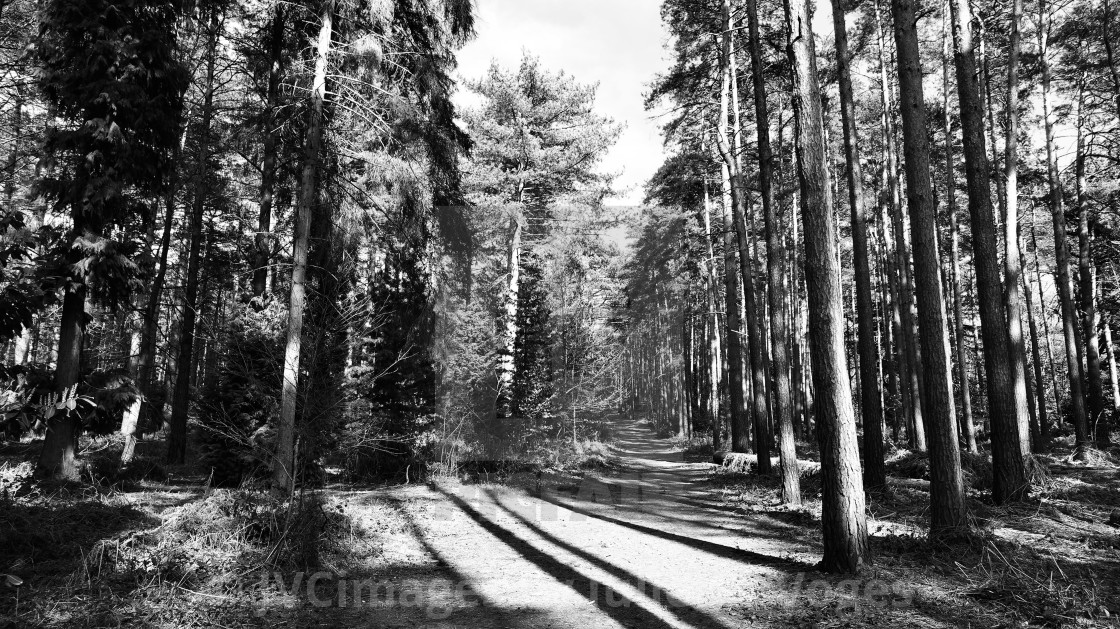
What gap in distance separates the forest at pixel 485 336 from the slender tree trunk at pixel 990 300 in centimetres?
5

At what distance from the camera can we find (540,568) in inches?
263

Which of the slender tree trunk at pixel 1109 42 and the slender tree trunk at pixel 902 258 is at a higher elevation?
the slender tree trunk at pixel 1109 42

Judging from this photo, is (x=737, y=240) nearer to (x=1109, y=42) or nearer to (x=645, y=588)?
(x=645, y=588)

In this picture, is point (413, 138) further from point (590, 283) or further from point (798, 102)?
point (590, 283)

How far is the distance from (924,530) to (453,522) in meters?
6.76

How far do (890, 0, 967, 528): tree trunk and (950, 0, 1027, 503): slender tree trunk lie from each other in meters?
1.87

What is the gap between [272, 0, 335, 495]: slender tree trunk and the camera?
855 cm

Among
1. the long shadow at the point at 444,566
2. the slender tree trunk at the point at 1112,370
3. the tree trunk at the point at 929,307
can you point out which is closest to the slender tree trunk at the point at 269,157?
the long shadow at the point at 444,566

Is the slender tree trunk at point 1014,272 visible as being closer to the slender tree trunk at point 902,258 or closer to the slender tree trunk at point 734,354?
the slender tree trunk at point 902,258

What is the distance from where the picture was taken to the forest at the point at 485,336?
5.68 meters

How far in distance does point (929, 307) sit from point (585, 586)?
5239 mm

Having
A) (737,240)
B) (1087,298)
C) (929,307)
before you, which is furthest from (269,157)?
(1087,298)

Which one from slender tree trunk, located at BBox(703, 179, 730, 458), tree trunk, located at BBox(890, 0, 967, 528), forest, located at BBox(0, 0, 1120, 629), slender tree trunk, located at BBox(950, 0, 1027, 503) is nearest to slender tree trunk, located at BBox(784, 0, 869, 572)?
forest, located at BBox(0, 0, 1120, 629)

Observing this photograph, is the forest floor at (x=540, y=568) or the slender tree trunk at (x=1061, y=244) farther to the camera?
the slender tree trunk at (x=1061, y=244)
